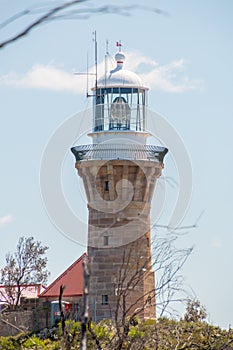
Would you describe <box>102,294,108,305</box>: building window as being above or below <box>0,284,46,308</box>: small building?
below

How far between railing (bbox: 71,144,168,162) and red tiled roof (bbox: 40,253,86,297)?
11.2ft

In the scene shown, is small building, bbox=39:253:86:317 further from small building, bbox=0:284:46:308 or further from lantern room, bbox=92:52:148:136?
lantern room, bbox=92:52:148:136

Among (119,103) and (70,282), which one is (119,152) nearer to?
(119,103)

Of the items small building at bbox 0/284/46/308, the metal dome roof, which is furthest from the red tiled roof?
the metal dome roof

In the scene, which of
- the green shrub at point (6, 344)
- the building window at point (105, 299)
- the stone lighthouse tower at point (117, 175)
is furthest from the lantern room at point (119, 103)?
the green shrub at point (6, 344)

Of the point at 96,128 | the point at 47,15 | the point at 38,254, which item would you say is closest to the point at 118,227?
the point at 96,128

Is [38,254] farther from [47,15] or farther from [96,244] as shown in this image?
[47,15]

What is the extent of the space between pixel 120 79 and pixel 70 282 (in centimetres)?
602

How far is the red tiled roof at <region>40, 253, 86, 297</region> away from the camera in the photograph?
87.3 feet

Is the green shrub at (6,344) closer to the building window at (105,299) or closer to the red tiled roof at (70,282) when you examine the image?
the building window at (105,299)

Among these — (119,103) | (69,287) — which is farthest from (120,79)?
(69,287)

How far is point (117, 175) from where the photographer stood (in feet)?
82.1

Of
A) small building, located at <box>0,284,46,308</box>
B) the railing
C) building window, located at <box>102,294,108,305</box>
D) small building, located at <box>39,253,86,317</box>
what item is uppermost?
the railing

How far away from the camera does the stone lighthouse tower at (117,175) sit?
24.5 m
